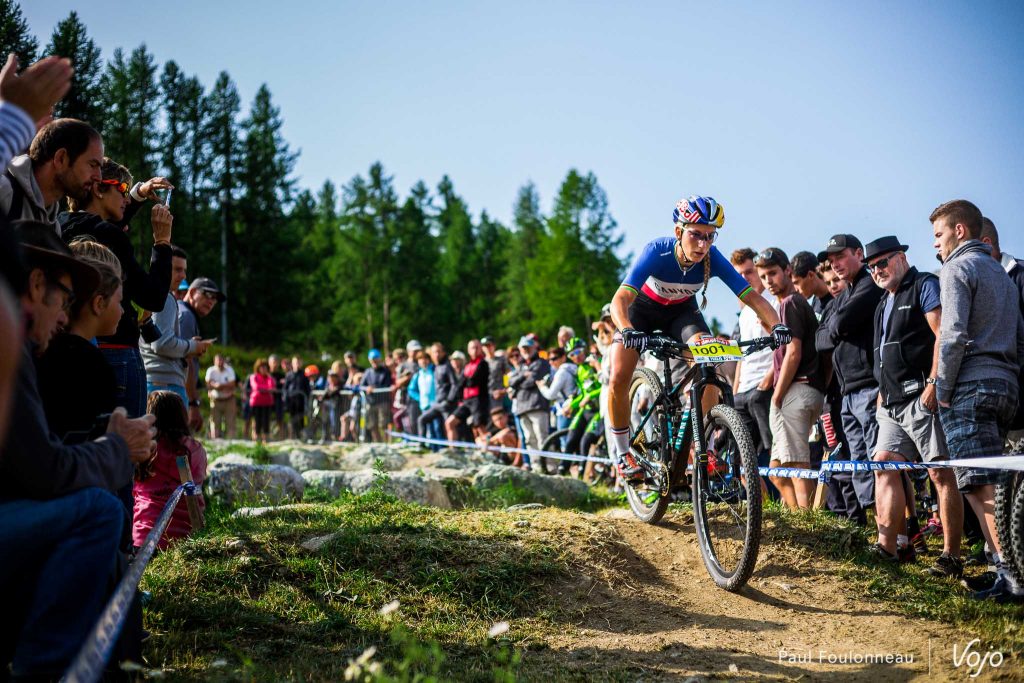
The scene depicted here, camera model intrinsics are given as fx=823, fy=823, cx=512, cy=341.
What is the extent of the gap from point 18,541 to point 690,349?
4163 mm

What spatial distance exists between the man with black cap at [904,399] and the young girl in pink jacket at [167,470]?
188 inches

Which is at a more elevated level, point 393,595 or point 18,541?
point 18,541

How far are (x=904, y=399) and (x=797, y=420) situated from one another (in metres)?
1.64

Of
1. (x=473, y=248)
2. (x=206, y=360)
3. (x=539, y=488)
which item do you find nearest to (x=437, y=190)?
(x=473, y=248)

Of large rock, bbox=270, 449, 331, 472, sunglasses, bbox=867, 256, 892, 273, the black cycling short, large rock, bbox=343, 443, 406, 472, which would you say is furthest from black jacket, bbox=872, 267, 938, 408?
large rock, bbox=270, 449, 331, 472

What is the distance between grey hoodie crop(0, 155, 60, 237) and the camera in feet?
12.0

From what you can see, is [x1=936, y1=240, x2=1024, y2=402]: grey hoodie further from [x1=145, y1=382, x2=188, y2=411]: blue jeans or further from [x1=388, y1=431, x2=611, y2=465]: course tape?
[x1=145, y1=382, x2=188, y2=411]: blue jeans

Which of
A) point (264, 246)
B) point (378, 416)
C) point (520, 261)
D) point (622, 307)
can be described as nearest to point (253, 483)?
point (622, 307)

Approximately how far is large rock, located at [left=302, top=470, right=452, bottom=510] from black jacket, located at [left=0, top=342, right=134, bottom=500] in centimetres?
454

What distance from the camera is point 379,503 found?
21.5ft

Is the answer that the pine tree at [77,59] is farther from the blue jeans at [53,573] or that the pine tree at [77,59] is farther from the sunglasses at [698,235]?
the sunglasses at [698,235]

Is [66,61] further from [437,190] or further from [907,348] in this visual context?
[437,190]

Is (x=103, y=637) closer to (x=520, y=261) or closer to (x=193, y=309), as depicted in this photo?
(x=193, y=309)

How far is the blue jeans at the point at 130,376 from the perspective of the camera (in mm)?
4504
